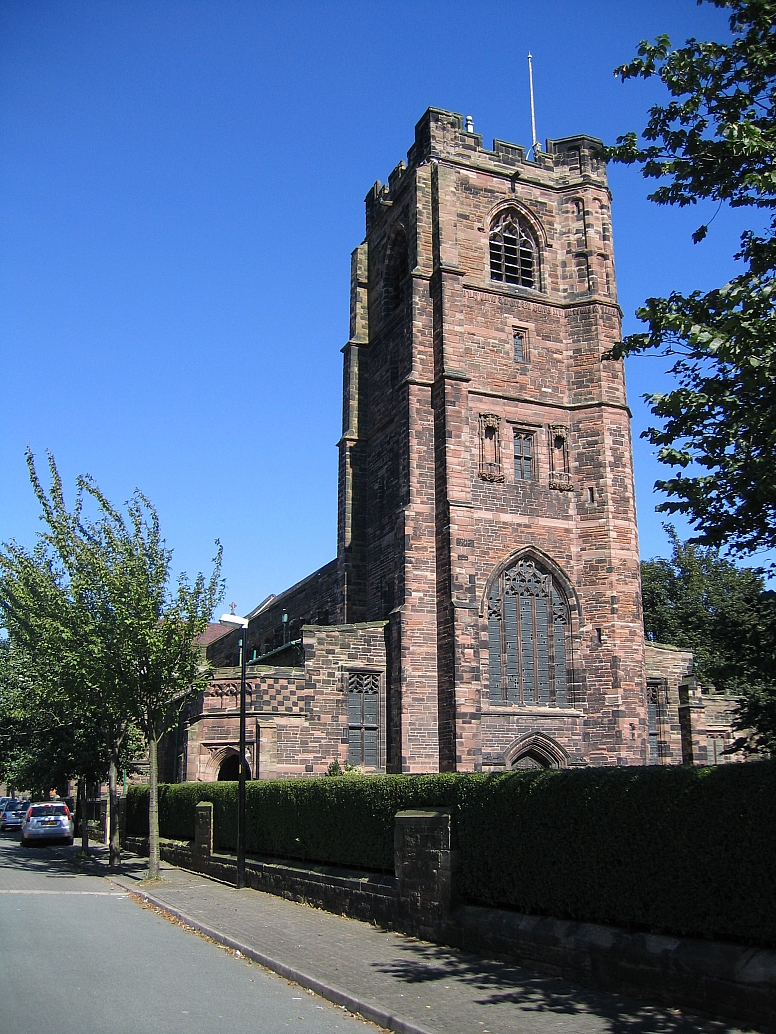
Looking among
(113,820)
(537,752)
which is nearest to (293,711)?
(113,820)

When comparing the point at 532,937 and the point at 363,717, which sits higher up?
the point at 363,717

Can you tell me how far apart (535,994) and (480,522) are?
18529mm

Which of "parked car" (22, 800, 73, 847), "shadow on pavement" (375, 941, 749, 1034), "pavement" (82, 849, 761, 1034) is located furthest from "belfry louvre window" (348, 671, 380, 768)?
"parked car" (22, 800, 73, 847)

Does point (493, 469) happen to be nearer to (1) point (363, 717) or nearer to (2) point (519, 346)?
(2) point (519, 346)

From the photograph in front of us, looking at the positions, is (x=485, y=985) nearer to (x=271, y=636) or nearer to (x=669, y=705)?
(x=669, y=705)

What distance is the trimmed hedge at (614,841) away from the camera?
8.12 meters

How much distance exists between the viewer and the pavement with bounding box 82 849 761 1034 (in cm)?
793

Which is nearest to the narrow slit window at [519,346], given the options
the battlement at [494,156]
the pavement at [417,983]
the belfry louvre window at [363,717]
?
the battlement at [494,156]

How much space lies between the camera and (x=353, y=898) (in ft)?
45.2

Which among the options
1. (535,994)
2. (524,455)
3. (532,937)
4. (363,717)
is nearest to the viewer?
(535,994)

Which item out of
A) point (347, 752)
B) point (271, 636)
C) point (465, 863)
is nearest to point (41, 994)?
point (465, 863)

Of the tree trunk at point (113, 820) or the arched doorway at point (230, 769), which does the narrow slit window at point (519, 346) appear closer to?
the arched doorway at point (230, 769)

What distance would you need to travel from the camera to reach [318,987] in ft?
30.9

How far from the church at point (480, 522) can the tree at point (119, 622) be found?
4.58 meters
